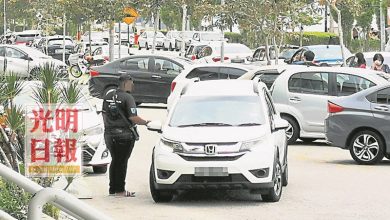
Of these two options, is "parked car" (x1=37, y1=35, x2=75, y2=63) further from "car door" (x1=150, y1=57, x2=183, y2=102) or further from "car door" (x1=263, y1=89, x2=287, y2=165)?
"car door" (x1=263, y1=89, x2=287, y2=165)

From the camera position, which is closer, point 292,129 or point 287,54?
point 292,129

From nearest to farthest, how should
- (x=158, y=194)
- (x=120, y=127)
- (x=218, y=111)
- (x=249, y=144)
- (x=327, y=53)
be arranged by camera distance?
(x=249, y=144) < (x=158, y=194) < (x=120, y=127) < (x=218, y=111) < (x=327, y=53)

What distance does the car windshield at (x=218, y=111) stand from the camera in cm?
1439

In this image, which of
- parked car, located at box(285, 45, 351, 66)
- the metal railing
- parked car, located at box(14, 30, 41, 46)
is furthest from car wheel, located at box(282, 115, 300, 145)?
parked car, located at box(14, 30, 41, 46)

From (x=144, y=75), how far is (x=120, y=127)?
56.6 ft

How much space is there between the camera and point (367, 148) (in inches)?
730

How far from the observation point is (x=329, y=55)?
42.7 meters

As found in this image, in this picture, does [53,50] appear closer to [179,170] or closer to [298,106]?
[298,106]

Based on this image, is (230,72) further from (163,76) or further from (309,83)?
(309,83)

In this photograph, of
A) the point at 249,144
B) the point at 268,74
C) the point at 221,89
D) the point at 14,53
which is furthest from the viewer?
the point at 14,53

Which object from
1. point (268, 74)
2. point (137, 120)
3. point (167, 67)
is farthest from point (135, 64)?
point (137, 120)

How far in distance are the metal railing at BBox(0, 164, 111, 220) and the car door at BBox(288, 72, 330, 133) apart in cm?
1610

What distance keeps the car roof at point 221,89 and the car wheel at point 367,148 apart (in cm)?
371

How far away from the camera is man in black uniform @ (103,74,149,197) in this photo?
14.2 m
